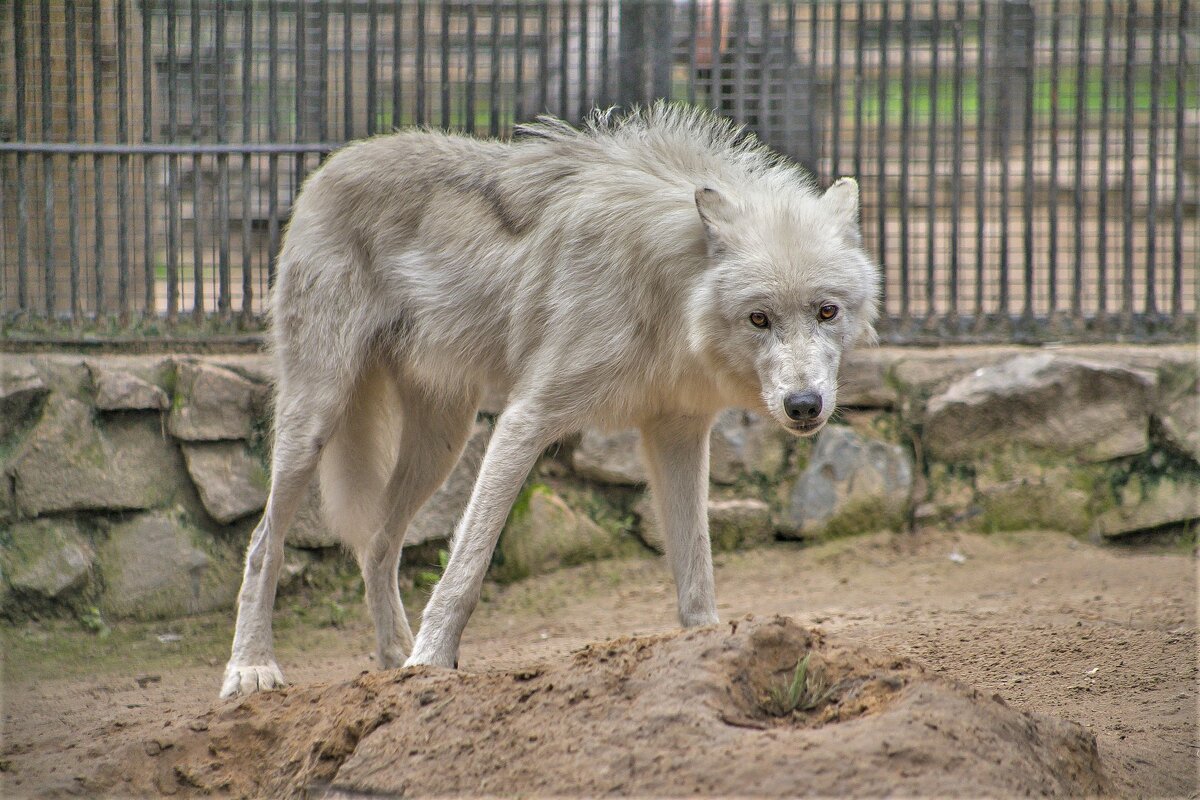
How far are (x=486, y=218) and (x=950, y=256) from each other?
280 centimetres

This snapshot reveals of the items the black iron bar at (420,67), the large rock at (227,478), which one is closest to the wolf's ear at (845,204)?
the black iron bar at (420,67)

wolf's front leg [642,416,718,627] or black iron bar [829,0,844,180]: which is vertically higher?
black iron bar [829,0,844,180]

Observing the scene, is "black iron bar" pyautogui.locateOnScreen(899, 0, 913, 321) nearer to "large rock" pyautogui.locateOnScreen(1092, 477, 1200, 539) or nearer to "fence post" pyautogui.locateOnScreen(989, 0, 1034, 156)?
"fence post" pyautogui.locateOnScreen(989, 0, 1034, 156)

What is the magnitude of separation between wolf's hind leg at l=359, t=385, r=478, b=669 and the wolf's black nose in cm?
165

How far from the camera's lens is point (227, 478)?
18.2 feet

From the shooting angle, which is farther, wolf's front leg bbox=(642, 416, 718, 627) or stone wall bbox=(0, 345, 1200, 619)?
stone wall bbox=(0, 345, 1200, 619)

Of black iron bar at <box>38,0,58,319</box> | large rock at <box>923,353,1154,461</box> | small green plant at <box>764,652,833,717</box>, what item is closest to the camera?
small green plant at <box>764,652,833,717</box>

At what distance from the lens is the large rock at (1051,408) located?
5891mm

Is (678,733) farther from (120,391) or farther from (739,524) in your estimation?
(120,391)

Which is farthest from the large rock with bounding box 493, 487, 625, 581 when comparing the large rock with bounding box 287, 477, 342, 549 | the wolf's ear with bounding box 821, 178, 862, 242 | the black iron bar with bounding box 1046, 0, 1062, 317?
the black iron bar with bounding box 1046, 0, 1062, 317

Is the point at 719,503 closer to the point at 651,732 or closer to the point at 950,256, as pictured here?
the point at 950,256

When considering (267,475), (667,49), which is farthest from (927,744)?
(667,49)

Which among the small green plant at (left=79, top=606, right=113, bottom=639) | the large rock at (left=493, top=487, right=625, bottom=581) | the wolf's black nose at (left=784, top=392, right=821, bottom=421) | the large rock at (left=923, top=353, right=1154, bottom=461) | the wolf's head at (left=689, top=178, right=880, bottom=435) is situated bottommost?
the small green plant at (left=79, top=606, right=113, bottom=639)

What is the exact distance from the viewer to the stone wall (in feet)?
18.1
